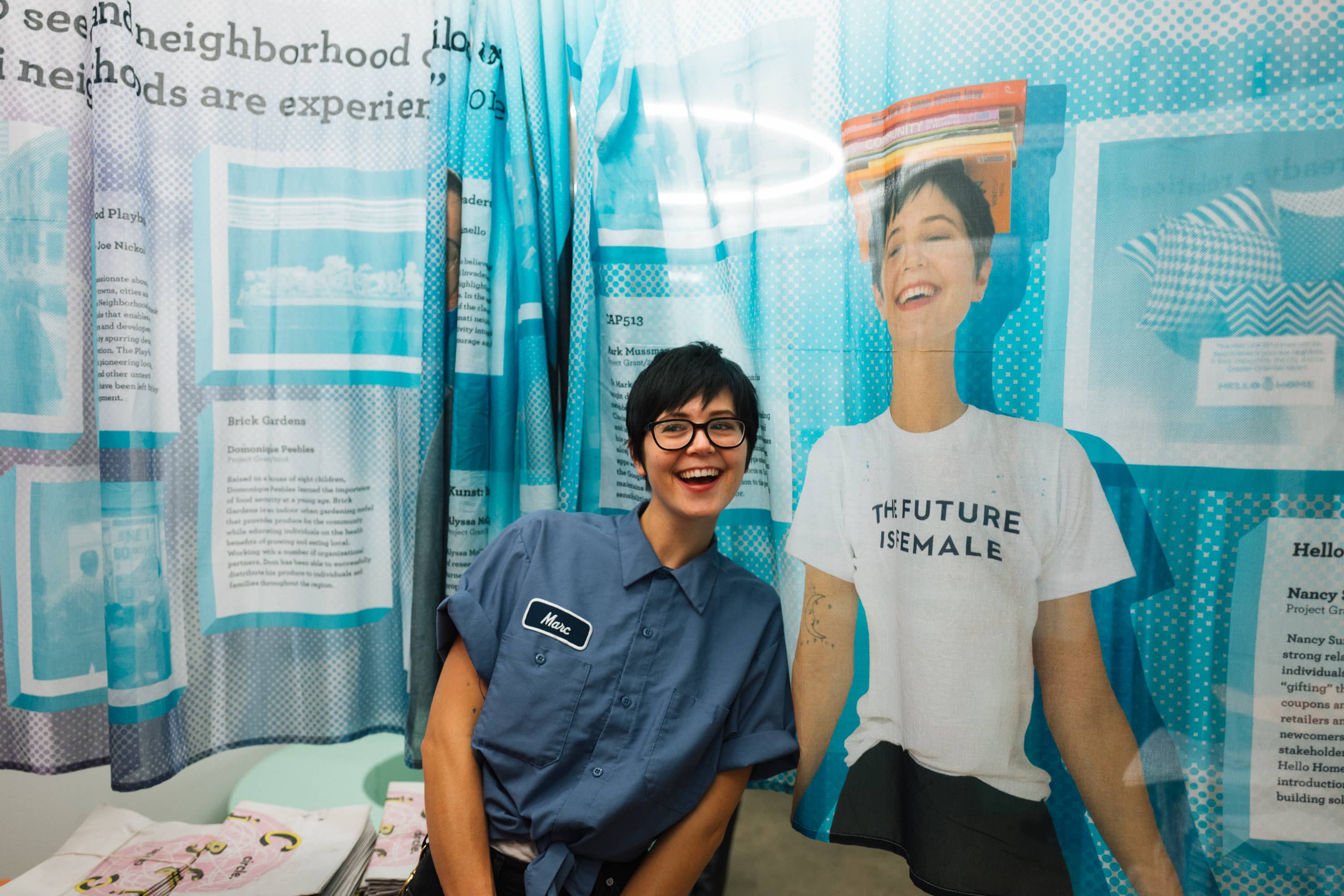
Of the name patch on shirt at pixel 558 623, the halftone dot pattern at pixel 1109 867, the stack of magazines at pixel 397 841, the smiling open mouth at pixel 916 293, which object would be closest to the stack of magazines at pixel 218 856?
the stack of magazines at pixel 397 841

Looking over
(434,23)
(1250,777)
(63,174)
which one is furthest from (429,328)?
(1250,777)

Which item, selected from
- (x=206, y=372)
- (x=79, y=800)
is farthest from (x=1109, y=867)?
(x=79, y=800)

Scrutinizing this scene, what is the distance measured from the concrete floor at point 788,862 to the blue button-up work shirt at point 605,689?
212mm

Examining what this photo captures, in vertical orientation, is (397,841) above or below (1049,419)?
below

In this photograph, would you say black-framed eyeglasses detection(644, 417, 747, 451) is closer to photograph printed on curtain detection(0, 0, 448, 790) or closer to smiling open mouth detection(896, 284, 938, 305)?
smiling open mouth detection(896, 284, 938, 305)

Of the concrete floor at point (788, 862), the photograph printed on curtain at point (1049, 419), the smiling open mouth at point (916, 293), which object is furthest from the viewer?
the concrete floor at point (788, 862)

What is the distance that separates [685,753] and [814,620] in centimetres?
25

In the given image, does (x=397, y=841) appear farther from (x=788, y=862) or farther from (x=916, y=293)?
(x=916, y=293)

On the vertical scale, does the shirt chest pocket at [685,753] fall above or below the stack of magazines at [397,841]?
above

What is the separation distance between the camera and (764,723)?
3.07 ft

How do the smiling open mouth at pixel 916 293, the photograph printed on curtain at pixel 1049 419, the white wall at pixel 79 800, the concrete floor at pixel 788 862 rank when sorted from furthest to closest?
the white wall at pixel 79 800 → the concrete floor at pixel 788 862 → the smiling open mouth at pixel 916 293 → the photograph printed on curtain at pixel 1049 419

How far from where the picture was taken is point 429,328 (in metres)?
1.14

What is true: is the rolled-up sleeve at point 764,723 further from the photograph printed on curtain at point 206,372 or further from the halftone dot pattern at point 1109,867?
the photograph printed on curtain at point 206,372

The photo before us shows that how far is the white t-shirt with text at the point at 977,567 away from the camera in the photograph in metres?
0.87
